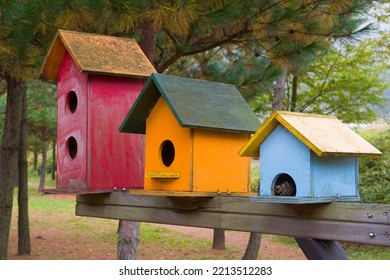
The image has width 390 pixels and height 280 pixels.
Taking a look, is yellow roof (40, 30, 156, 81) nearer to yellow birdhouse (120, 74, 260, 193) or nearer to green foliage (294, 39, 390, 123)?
yellow birdhouse (120, 74, 260, 193)

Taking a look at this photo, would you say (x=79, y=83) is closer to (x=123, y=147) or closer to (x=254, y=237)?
(x=123, y=147)

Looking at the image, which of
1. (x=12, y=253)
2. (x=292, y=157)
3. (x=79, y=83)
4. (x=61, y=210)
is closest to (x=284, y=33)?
(x=79, y=83)

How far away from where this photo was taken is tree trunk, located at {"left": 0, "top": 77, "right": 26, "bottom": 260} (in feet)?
29.6

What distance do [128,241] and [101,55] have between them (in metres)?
3.54

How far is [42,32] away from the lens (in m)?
6.36

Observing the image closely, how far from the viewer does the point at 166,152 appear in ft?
13.0

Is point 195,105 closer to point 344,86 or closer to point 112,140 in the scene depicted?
point 112,140

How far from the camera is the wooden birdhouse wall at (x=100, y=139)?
4.16 m

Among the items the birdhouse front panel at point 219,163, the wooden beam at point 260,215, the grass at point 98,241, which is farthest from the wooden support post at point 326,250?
the grass at point 98,241

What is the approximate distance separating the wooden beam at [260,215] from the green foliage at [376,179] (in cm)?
844

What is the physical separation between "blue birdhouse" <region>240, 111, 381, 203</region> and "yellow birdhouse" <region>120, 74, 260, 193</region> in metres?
0.39

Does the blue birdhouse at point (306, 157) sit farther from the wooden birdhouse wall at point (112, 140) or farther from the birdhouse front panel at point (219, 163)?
the wooden birdhouse wall at point (112, 140)

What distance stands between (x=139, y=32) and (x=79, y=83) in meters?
3.73

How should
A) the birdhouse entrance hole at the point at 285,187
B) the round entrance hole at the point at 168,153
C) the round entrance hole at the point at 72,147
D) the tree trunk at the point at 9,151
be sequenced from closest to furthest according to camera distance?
the birdhouse entrance hole at the point at 285,187
the round entrance hole at the point at 168,153
the round entrance hole at the point at 72,147
the tree trunk at the point at 9,151
